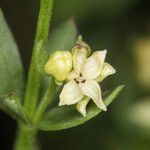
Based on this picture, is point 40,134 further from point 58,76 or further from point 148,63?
point 58,76

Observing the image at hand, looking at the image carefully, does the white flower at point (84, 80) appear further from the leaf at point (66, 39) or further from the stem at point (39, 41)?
the leaf at point (66, 39)

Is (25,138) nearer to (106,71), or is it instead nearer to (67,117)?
(67,117)

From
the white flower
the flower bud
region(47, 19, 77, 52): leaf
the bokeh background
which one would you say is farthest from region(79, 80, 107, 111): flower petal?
the bokeh background

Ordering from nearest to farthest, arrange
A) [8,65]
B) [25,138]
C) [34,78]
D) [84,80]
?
[84,80] < [34,78] < [8,65] < [25,138]

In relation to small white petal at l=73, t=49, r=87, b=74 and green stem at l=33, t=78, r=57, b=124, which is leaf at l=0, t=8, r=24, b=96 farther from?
small white petal at l=73, t=49, r=87, b=74

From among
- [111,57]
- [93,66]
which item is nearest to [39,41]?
[93,66]
